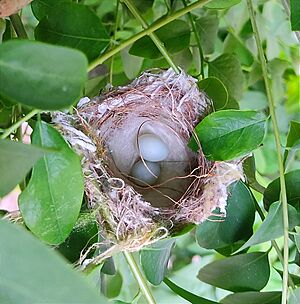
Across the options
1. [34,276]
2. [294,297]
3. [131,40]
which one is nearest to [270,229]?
[294,297]

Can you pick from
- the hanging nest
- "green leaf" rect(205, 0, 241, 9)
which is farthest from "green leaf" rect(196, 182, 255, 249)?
"green leaf" rect(205, 0, 241, 9)

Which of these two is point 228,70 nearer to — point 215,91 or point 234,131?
point 215,91

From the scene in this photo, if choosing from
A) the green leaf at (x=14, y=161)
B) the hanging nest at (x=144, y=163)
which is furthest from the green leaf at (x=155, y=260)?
the green leaf at (x=14, y=161)

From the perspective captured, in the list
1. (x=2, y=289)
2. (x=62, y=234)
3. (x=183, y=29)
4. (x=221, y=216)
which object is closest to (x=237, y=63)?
(x=183, y=29)

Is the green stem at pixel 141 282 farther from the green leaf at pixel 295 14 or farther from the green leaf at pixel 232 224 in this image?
the green leaf at pixel 295 14

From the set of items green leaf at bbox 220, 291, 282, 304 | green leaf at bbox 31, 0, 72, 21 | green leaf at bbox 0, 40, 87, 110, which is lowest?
green leaf at bbox 220, 291, 282, 304

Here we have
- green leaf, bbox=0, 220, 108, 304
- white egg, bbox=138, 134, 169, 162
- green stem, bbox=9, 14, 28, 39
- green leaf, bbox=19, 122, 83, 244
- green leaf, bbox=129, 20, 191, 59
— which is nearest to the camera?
green leaf, bbox=0, 220, 108, 304

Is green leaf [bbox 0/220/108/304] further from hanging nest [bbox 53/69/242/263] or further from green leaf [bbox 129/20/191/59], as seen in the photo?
green leaf [bbox 129/20/191/59]
